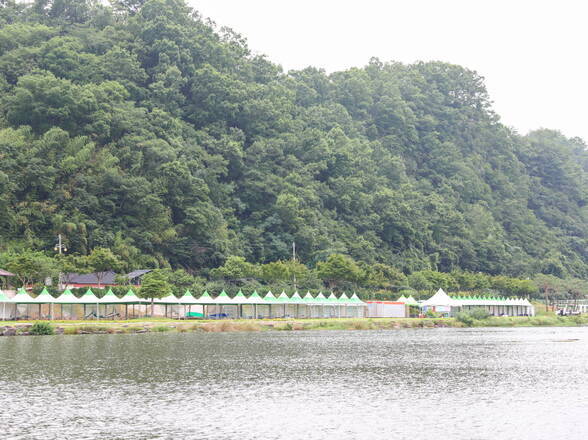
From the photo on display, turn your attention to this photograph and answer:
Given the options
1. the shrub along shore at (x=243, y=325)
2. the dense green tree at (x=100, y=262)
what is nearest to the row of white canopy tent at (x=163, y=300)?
the shrub along shore at (x=243, y=325)

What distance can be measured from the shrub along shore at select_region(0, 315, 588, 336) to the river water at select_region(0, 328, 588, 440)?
568 inches

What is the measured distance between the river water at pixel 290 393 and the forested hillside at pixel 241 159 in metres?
56.3

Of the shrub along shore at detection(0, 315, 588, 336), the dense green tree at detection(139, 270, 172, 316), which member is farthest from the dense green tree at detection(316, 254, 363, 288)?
the dense green tree at detection(139, 270, 172, 316)

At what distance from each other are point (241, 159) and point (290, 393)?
313ft

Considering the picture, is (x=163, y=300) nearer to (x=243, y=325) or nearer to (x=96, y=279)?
(x=243, y=325)

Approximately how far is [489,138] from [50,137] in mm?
112357

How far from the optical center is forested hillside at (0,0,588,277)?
10131 centimetres

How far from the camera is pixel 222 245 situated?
10456 cm

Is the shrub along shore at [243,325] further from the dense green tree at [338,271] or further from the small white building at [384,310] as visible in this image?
the dense green tree at [338,271]

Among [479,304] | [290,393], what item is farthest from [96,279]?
[290,393]

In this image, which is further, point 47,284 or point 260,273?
point 260,273

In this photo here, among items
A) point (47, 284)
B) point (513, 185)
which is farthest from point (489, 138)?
point (47, 284)

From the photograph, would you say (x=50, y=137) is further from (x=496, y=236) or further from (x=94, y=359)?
(x=496, y=236)

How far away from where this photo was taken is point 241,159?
121 m
